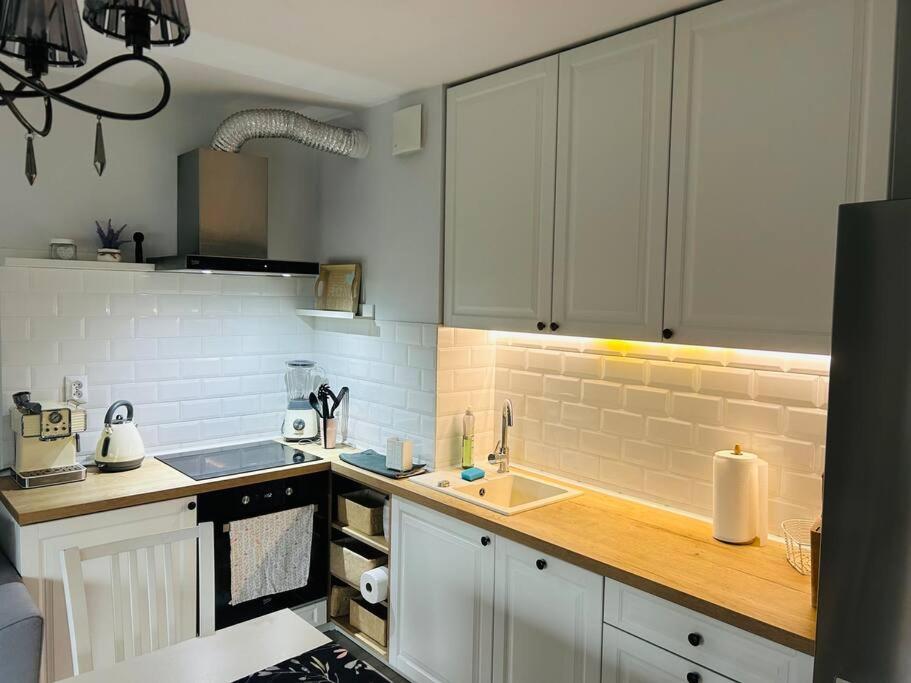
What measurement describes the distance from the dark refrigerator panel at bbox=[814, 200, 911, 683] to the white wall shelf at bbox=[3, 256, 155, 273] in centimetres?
263

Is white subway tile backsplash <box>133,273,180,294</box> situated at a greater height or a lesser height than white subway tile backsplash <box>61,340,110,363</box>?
greater

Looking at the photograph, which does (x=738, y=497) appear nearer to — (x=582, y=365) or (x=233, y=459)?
(x=582, y=365)

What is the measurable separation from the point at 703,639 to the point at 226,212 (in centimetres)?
249

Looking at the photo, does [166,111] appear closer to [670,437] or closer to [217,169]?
[217,169]

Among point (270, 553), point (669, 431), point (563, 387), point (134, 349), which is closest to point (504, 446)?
point (563, 387)

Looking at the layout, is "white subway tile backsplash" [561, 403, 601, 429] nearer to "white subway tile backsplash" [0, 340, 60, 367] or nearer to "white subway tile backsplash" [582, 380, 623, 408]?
"white subway tile backsplash" [582, 380, 623, 408]

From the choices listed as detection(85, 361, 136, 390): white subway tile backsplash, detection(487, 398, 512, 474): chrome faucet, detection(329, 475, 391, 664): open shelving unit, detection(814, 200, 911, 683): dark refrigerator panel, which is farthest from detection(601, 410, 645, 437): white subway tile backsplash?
detection(85, 361, 136, 390): white subway tile backsplash

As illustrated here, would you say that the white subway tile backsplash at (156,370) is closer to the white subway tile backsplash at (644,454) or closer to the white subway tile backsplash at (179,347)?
the white subway tile backsplash at (179,347)

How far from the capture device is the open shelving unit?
2807mm

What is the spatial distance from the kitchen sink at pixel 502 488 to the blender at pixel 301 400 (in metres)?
0.83

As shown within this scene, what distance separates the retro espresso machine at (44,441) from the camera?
8.31 ft

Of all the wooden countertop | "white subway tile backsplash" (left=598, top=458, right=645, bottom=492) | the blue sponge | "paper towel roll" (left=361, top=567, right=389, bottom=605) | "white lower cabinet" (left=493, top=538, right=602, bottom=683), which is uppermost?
"white subway tile backsplash" (left=598, top=458, right=645, bottom=492)

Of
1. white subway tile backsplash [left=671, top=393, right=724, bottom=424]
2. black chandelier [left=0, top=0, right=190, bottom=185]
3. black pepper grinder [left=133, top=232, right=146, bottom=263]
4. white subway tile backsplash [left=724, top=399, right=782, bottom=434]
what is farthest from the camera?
black pepper grinder [left=133, top=232, right=146, bottom=263]

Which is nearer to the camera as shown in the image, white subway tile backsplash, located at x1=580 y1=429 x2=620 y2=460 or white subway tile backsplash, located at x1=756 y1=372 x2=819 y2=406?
white subway tile backsplash, located at x1=756 y1=372 x2=819 y2=406
